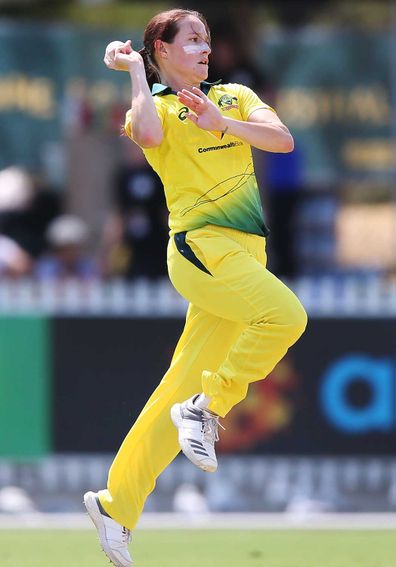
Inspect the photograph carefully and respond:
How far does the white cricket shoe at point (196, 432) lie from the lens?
5.89 metres

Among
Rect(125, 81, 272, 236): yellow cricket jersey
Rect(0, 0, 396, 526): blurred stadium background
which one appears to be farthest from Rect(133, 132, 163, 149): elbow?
Rect(0, 0, 396, 526): blurred stadium background

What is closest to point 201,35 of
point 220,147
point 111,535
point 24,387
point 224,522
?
point 220,147

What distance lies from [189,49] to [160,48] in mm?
155

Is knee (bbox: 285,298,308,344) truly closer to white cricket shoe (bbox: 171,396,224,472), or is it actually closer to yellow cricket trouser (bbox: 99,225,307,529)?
yellow cricket trouser (bbox: 99,225,307,529)

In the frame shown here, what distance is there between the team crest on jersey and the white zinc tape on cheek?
0.22m

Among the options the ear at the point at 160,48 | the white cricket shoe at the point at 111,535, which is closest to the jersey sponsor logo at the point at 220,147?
the ear at the point at 160,48

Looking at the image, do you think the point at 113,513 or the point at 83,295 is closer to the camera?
the point at 113,513

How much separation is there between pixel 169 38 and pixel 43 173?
8.20 metres

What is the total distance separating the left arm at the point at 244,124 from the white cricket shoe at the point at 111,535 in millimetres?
1727

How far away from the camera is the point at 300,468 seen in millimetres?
9922

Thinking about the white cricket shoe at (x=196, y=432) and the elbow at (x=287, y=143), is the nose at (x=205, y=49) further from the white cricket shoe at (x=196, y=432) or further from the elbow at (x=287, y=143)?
the white cricket shoe at (x=196, y=432)

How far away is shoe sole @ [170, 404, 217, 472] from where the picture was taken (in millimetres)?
5887

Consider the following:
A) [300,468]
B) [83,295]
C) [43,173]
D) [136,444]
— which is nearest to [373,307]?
[300,468]

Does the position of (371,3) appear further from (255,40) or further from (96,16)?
(255,40)
